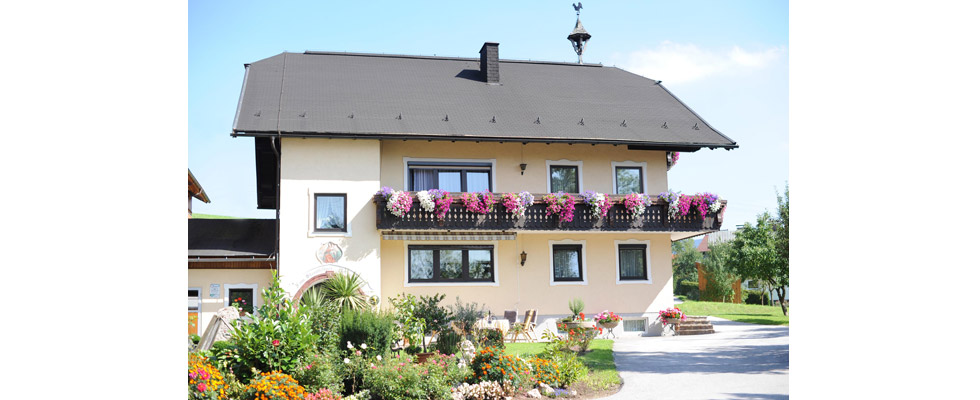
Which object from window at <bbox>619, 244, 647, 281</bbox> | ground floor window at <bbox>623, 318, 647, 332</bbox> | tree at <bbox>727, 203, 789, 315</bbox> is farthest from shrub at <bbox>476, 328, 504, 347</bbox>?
tree at <bbox>727, 203, 789, 315</bbox>

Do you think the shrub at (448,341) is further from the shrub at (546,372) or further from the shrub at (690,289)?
the shrub at (690,289)

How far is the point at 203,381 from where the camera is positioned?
7594 mm

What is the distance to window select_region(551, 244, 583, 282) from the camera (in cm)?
1758

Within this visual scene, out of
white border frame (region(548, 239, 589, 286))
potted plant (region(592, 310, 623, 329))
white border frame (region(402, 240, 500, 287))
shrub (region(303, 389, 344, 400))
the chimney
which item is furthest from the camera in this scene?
the chimney

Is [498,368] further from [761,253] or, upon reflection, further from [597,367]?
[761,253]

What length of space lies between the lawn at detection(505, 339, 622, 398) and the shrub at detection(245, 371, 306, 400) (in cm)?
364

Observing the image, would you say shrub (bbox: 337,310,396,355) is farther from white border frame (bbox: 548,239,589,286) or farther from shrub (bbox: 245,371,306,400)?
white border frame (bbox: 548,239,589,286)

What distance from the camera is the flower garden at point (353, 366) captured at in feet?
27.5

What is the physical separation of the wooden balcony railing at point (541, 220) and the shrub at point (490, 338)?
423 centimetres

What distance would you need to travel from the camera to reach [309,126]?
15.8 meters

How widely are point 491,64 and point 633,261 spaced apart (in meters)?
6.39
